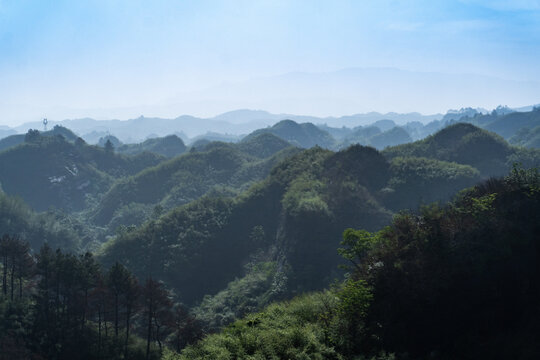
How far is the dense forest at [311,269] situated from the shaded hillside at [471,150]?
26.9 inches

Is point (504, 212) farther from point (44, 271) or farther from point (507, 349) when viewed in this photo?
point (44, 271)

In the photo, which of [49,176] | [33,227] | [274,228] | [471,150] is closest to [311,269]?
[274,228]

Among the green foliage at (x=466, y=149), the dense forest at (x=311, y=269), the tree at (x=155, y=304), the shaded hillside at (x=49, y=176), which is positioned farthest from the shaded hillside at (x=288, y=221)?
the shaded hillside at (x=49, y=176)

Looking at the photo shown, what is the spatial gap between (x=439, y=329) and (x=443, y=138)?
13095cm

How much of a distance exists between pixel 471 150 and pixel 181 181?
123844 mm

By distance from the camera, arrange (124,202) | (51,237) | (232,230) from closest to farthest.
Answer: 1. (232,230)
2. (51,237)
3. (124,202)

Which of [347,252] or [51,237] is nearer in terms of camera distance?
[347,252]

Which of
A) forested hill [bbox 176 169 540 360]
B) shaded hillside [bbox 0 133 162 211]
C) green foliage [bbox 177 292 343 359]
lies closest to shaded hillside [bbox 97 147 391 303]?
forested hill [bbox 176 169 540 360]

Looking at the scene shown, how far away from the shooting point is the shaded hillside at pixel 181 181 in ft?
514

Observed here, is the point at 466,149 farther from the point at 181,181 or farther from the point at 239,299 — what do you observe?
the point at 181,181

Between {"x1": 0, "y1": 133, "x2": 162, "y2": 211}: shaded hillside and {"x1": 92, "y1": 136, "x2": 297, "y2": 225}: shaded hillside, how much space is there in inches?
808

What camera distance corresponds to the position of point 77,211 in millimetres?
171875

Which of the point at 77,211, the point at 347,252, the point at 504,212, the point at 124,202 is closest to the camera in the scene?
the point at 504,212

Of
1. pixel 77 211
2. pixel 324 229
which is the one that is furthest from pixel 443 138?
pixel 77 211
